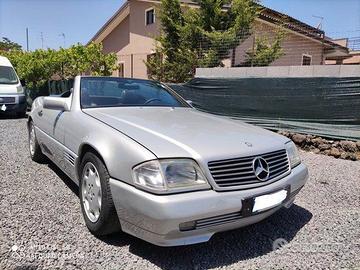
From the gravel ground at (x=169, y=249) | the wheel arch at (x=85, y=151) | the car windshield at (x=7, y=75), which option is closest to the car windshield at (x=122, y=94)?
the wheel arch at (x=85, y=151)

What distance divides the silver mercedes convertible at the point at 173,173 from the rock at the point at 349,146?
11.2 feet

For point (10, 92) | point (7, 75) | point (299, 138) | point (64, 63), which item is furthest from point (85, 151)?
point (64, 63)

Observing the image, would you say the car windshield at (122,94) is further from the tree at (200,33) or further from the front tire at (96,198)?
the tree at (200,33)

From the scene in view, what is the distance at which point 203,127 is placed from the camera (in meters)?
3.08

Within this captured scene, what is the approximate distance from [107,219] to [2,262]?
0.80m

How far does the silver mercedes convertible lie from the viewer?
230cm

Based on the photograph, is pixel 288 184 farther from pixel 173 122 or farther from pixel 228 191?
pixel 173 122

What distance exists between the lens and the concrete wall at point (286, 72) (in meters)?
6.53

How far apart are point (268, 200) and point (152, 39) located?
14.5 m

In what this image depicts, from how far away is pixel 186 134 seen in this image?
2.75 meters

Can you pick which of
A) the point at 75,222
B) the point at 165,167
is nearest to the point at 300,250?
the point at 165,167

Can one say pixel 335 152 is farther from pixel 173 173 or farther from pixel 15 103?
pixel 15 103

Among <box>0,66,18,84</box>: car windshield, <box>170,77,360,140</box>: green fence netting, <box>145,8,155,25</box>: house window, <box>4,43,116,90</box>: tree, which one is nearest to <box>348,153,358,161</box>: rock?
<box>170,77,360,140</box>: green fence netting

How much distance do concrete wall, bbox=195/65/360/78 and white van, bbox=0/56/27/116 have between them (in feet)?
20.4
